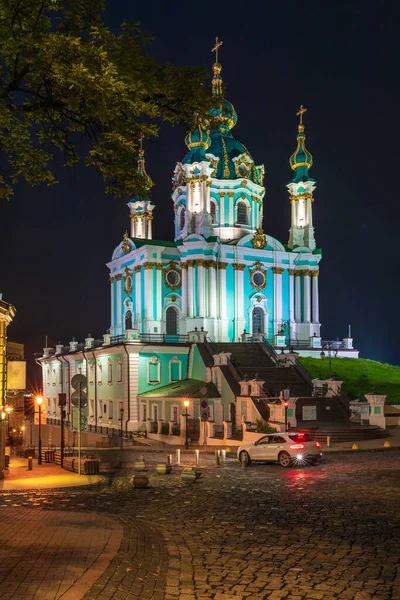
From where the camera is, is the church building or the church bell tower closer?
the church building

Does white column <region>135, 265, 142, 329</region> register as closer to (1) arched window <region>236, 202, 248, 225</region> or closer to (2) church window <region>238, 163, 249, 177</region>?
(1) arched window <region>236, 202, 248, 225</region>

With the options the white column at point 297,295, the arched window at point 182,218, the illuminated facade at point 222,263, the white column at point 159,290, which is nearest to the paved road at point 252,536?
the illuminated facade at point 222,263

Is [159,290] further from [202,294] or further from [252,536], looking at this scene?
[252,536]

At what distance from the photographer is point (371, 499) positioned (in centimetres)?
1642

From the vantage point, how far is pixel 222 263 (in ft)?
188

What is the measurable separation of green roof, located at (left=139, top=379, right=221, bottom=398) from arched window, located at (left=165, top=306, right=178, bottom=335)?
8.98 meters

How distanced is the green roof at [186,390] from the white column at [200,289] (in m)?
7.86

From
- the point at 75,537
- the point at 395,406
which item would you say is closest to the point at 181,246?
the point at 395,406

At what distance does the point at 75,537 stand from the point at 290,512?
5118mm

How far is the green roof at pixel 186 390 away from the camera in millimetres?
41594

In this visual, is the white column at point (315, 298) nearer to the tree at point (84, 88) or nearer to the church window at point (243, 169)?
the church window at point (243, 169)

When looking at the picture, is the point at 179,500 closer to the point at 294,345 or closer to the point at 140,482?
the point at 140,482

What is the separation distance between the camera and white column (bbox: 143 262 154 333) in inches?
2249

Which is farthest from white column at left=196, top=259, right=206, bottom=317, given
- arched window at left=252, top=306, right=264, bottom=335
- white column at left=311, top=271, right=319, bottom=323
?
white column at left=311, top=271, right=319, bottom=323
